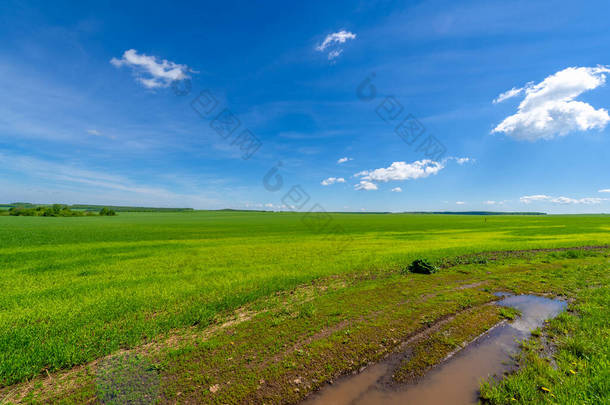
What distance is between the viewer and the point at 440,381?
4965mm

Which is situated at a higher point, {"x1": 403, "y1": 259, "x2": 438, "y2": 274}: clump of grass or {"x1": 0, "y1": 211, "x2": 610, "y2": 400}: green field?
{"x1": 403, "y1": 259, "x2": 438, "y2": 274}: clump of grass

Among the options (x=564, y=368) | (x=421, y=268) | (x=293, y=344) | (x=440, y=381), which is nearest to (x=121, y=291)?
(x=293, y=344)

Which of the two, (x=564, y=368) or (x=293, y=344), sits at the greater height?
(x=564, y=368)

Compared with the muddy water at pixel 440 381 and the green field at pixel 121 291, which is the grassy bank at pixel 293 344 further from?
the green field at pixel 121 291

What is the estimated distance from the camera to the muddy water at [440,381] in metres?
4.55

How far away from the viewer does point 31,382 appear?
5.26 meters

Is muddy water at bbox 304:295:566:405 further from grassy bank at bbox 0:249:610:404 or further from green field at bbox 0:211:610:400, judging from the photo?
green field at bbox 0:211:610:400

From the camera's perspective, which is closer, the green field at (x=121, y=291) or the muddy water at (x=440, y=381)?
the muddy water at (x=440, y=381)

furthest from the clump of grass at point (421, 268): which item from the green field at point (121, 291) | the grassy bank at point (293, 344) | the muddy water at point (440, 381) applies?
the muddy water at point (440, 381)

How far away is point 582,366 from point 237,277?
13415mm

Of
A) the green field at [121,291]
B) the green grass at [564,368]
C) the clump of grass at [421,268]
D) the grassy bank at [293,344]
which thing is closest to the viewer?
the green grass at [564,368]

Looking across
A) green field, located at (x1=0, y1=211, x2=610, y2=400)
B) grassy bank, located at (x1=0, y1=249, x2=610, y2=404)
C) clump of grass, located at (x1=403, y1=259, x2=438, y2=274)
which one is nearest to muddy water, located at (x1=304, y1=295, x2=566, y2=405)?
grassy bank, located at (x1=0, y1=249, x2=610, y2=404)

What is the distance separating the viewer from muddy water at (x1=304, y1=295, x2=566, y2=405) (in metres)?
4.55

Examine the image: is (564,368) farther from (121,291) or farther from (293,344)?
(121,291)
